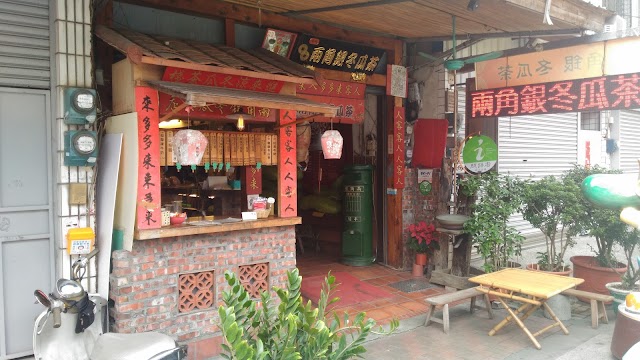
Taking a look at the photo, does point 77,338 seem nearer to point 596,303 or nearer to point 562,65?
point 596,303

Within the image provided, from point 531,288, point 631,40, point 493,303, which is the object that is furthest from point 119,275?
point 631,40

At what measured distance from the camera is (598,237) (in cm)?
748

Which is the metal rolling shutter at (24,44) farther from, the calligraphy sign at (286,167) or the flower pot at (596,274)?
the flower pot at (596,274)

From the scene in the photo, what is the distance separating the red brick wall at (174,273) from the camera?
5488mm

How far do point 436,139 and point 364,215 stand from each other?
2033 millimetres

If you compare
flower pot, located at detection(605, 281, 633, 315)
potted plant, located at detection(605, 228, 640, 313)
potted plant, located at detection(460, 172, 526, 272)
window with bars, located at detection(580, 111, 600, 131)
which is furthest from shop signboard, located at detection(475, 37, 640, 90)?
window with bars, located at detection(580, 111, 600, 131)

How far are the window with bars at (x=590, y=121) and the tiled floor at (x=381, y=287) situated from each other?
9273 mm

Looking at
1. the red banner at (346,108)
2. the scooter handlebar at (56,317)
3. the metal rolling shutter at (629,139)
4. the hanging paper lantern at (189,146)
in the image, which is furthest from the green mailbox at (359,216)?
the metal rolling shutter at (629,139)

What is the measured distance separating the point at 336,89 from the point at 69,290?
5247mm

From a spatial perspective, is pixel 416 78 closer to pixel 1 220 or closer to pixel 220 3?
pixel 220 3

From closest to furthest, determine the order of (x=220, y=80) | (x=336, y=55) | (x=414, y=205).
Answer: (x=220, y=80)
(x=336, y=55)
(x=414, y=205)

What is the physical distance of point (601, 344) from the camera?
602 centimetres

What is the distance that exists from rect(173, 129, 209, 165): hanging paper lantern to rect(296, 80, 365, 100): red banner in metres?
2.35

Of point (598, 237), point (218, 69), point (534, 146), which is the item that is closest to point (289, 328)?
point (218, 69)
